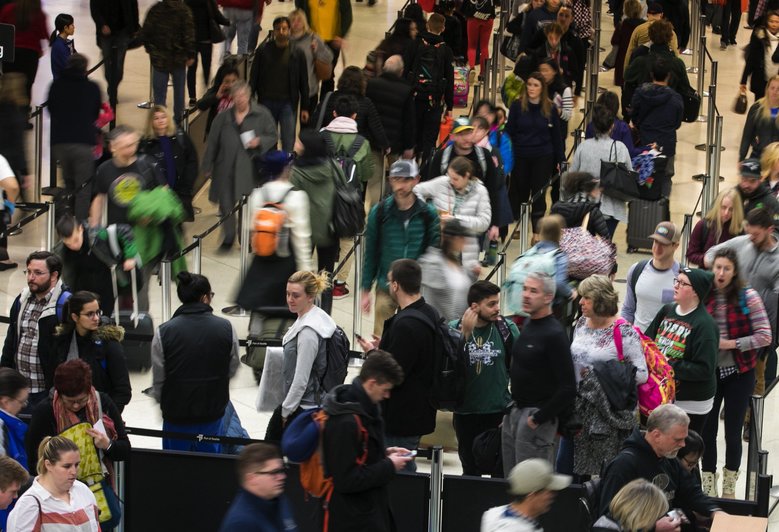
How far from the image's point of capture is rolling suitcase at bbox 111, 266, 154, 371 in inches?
494

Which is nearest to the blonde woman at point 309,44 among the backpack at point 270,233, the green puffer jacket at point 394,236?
the green puffer jacket at point 394,236

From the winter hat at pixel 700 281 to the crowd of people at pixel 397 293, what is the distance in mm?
17

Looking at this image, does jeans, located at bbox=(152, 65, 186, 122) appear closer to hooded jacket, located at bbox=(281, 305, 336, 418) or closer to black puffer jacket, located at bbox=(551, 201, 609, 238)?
black puffer jacket, located at bbox=(551, 201, 609, 238)

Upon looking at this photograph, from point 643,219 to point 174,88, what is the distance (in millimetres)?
5902

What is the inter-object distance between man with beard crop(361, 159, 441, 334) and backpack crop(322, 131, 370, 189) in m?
2.30

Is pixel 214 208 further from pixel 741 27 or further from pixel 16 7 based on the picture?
pixel 741 27

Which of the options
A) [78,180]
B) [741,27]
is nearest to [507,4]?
[741,27]

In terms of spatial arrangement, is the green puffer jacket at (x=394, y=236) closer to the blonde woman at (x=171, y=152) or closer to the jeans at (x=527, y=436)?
the jeans at (x=527, y=436)

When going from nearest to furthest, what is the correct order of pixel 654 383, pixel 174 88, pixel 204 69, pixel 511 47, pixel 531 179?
pixel 654 383, pixel 531 179, pixel 174 88, pixel 204 69, pixel 511 47

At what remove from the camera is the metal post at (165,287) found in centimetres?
1266

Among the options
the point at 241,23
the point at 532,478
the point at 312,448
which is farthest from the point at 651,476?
the point at 241,23

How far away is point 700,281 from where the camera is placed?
10148 mm

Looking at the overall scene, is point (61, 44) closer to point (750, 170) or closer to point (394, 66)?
point (394, 66)

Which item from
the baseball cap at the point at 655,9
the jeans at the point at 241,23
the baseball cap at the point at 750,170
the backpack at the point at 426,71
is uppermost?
the baseball cap at the point at 655,9
